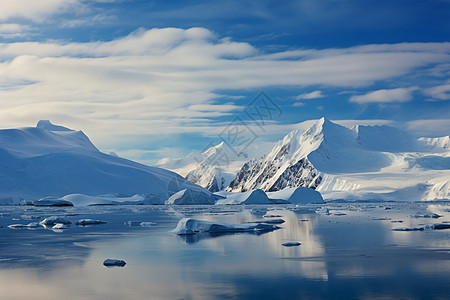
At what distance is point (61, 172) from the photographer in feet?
350

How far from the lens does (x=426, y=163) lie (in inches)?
5182

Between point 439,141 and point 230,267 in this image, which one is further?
point 439,141

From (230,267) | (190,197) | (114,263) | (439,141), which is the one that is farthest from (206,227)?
(439,141)

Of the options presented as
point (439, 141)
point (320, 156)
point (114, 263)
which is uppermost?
point (439, 141)

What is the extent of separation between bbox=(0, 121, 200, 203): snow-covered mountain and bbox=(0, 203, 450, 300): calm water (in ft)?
217

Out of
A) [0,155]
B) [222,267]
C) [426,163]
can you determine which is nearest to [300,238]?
[222,267]

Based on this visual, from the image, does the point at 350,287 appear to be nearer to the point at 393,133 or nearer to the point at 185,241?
the point at 185,241

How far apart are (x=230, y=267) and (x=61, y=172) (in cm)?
9847

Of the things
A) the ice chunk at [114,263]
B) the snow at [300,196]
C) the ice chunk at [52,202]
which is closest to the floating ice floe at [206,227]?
the ice chunk at [114,263]

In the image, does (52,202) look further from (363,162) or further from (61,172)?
(363,162)

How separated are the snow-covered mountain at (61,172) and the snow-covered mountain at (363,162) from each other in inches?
1602

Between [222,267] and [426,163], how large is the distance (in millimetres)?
128393

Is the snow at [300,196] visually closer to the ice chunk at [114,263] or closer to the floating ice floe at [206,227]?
the floating ice floe at [206,227]

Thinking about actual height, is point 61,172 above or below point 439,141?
below
